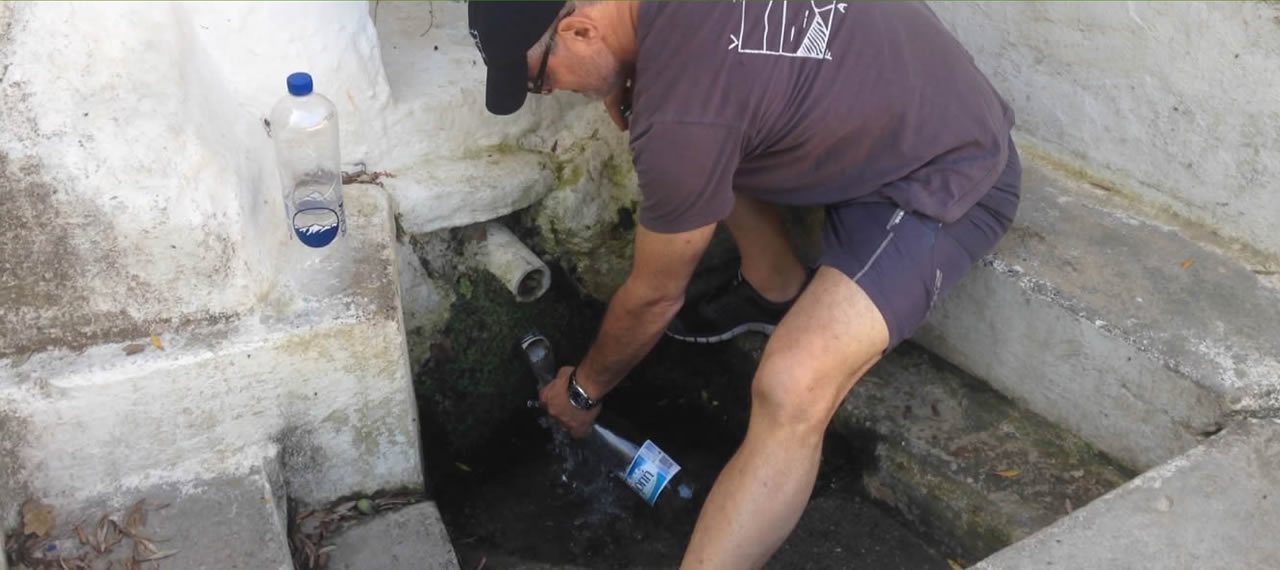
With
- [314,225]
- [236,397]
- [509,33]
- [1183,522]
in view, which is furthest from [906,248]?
[236,397]

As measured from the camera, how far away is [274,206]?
8.23 ft

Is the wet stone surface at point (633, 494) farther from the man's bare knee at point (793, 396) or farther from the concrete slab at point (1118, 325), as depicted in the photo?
the man's bare knee at point (793, 396)

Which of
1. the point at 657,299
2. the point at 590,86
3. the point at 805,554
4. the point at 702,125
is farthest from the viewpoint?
the point at 805,554

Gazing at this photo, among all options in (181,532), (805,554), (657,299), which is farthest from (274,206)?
(805,554)

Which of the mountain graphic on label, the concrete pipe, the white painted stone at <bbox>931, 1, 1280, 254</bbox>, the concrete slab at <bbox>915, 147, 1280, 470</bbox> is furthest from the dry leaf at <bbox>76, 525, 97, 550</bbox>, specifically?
the white painted stone at <bbox>931, 1, 1280, 254</bbox>

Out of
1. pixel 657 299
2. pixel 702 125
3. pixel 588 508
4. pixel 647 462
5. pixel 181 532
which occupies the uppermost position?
pixel 702 125

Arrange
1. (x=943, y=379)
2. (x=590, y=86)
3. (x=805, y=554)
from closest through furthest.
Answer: (x=590, y=86), (x=805, y=554), (x=943, y=379)

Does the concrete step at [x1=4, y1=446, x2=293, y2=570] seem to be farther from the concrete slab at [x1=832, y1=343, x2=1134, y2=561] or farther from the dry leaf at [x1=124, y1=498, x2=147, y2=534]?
the concrete slab at [x1=832, y1=343, x2=1134, y2=561]

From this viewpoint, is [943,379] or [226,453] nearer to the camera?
[226,453]

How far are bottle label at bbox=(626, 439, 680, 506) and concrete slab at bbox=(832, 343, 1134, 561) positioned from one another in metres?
0.51

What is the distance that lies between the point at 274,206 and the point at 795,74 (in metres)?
1.23

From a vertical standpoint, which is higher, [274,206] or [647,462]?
[274,206]

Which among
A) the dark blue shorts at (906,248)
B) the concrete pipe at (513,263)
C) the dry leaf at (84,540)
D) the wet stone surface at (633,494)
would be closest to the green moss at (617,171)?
the concrete pipe at (513,263)

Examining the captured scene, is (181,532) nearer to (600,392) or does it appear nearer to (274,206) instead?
(274,206)
